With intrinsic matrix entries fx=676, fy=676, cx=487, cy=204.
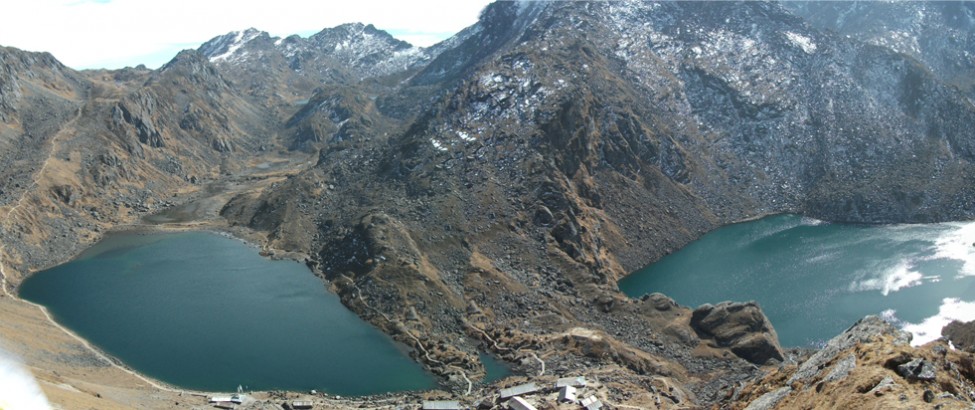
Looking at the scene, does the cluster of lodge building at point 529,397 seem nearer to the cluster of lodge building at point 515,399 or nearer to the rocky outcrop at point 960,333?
the cluster of lodge building at point 515,399

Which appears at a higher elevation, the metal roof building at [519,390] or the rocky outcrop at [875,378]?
the rocky outcrop at [875,378]

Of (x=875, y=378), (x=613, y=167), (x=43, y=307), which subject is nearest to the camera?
(x=875, y=378)

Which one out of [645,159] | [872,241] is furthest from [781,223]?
[645,159]

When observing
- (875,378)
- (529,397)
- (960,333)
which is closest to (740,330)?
(960,333)

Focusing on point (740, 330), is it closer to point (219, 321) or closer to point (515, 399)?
point (515, 399)

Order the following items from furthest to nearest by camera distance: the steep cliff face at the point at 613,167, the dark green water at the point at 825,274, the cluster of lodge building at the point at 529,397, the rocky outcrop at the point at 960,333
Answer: the steep cliff face at the point at 613,167, the dark green water at the point at 825,274, the rocky outcrop at the point at 960,333, the cluster of lodge building at the point at 529,397

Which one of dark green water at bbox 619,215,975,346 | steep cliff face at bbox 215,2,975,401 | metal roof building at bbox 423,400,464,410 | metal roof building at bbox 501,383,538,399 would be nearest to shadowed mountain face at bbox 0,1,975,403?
steep cliff face at bbox 215,2,975,401

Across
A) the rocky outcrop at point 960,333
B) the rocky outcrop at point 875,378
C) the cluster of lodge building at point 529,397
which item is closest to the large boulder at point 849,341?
the rocky outcrop at point 875,378
